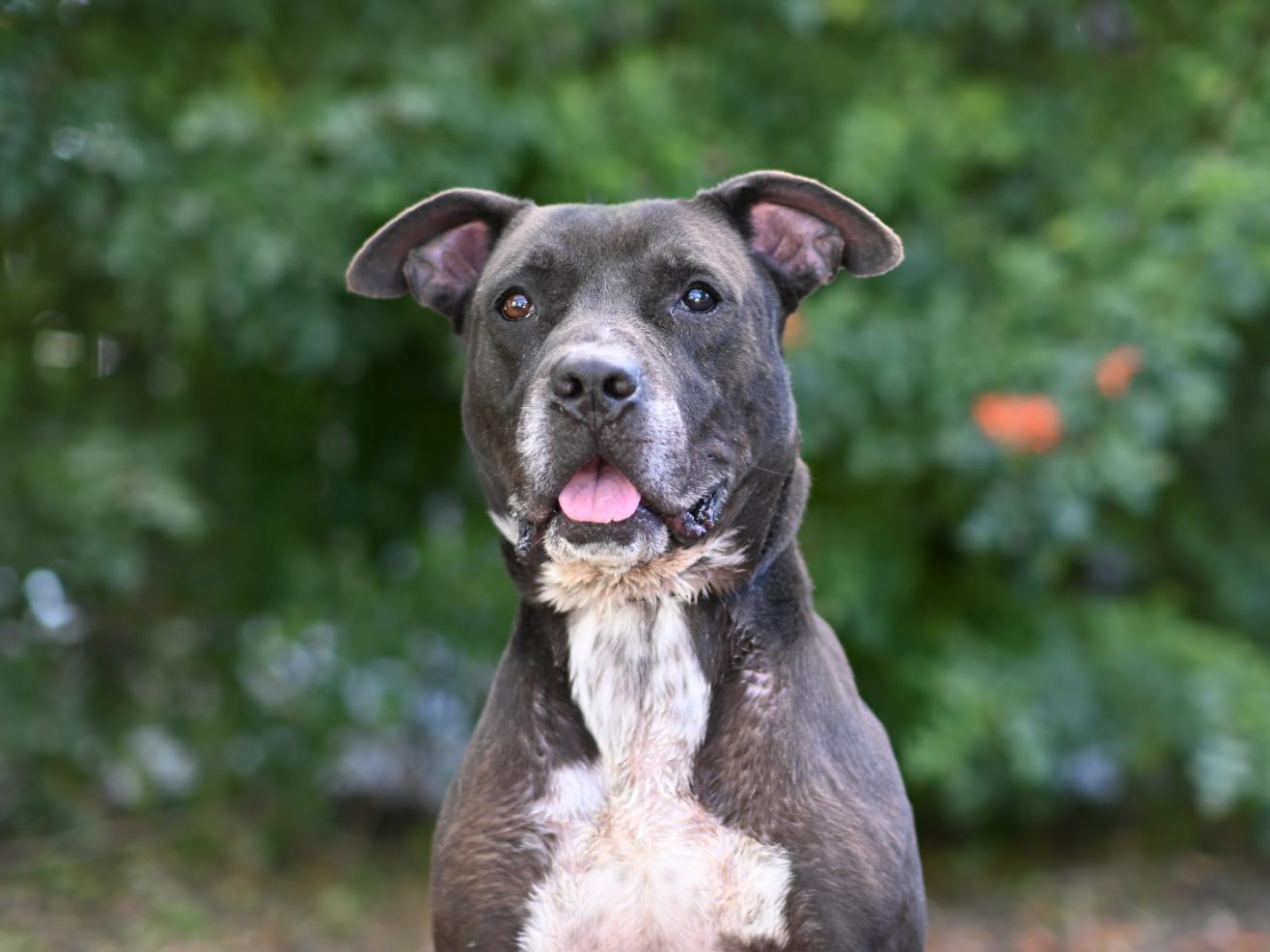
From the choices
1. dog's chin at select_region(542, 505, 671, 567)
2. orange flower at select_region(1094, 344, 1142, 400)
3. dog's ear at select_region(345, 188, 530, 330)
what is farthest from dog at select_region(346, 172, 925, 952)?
orange flower at select_region(1094, 344, 1142, 400)

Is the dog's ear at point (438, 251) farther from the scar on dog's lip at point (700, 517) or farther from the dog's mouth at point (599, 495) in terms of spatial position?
the scar on dog's lip at point (700, 517)

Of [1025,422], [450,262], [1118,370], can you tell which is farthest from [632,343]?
[1118,370]

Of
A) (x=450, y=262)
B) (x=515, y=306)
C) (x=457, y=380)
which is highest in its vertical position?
(x=450, y=262)

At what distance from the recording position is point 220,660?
5.74 meters

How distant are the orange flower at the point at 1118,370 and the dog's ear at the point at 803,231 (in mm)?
1836

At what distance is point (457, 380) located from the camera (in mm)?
5082

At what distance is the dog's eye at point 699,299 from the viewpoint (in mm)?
2662

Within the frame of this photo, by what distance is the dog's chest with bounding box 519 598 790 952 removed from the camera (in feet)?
8.13

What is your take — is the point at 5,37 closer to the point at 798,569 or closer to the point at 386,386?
the point at 386,386

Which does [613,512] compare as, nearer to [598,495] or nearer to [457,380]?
[598,495]

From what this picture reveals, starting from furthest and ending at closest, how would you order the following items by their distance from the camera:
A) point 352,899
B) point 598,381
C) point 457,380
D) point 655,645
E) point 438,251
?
1. point 352,899
2. point 457,380
3. point 438,251
4. point 655,645
5. point 598,381

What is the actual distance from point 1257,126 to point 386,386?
3.40 metres

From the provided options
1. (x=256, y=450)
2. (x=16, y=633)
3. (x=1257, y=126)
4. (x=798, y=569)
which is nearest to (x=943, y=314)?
(x=1257, y=126)

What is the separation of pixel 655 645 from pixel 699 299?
24.5 inches
